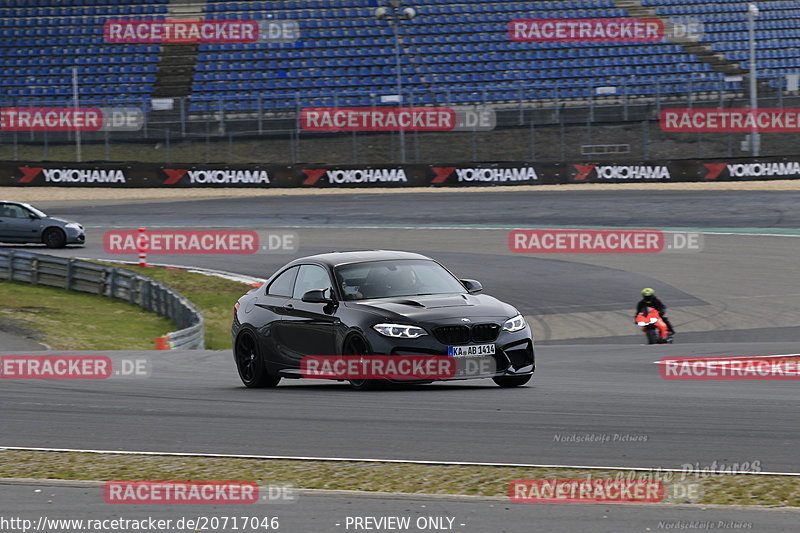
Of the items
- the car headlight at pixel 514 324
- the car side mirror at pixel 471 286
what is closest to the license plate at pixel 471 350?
the car headlight at pixel 514 324

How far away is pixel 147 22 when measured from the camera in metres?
54.6

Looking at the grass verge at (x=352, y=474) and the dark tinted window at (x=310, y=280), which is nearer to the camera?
the grass verge at (x=352, y=474)

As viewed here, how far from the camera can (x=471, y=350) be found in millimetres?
10727

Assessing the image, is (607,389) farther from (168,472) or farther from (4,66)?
(4,66)

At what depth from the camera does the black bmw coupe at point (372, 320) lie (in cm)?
1072

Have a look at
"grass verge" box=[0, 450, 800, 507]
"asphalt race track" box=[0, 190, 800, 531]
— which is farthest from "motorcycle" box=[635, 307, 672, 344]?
"grass verge" box=[0, 450, 800, 507]

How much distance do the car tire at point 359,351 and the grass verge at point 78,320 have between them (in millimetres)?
9619
